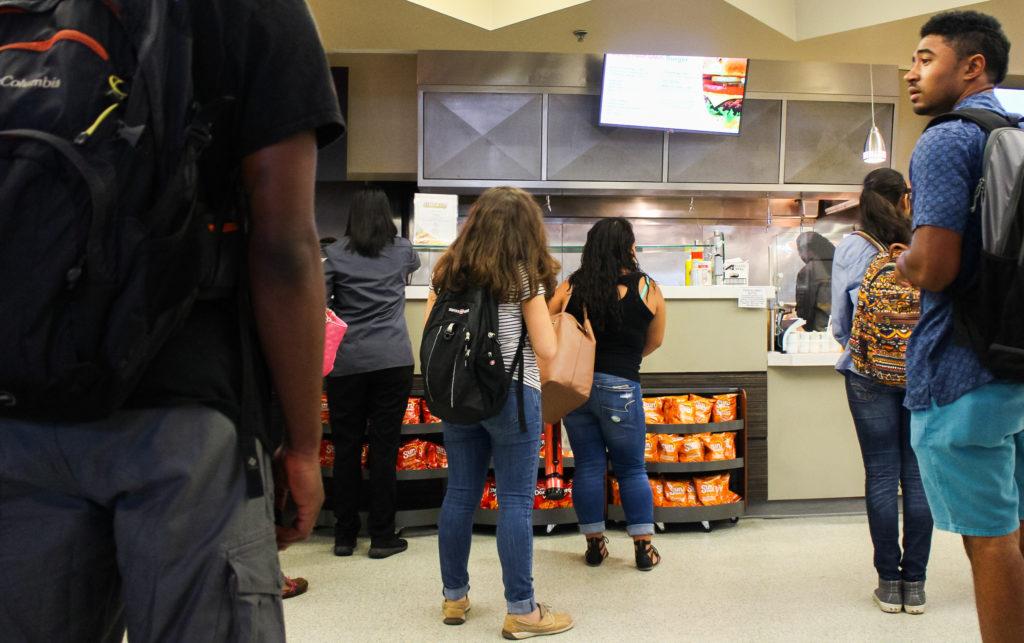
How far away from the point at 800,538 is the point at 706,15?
13.0ft

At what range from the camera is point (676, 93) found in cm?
646

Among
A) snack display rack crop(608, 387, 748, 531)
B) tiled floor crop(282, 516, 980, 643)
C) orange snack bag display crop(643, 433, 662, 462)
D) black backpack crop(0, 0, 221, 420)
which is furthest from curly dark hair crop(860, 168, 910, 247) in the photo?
black backpack crop(0, 0, 221, 420)

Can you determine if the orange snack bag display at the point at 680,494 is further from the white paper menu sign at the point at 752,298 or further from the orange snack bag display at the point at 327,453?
the orange snack bag display at the point at 327,453

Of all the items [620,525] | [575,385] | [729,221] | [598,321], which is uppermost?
[729,221]

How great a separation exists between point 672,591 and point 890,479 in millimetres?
895

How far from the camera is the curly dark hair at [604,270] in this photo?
10.9 ft

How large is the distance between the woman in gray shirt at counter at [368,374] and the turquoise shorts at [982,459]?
7.80 ft

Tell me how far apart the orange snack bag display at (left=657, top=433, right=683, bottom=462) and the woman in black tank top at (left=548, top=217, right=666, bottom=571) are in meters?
0.58

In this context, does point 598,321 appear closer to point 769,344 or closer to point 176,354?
point 769,344

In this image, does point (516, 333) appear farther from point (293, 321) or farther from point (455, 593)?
point (293, 321)

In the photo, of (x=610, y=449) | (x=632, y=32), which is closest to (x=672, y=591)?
(x=610, y=449)

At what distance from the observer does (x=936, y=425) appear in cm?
183

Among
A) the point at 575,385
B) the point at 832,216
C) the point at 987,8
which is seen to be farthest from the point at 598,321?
the point at 832,216

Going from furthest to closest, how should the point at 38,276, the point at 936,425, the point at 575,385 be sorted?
the point at 575,385 < the point at 936,425 < the point at 38,276
